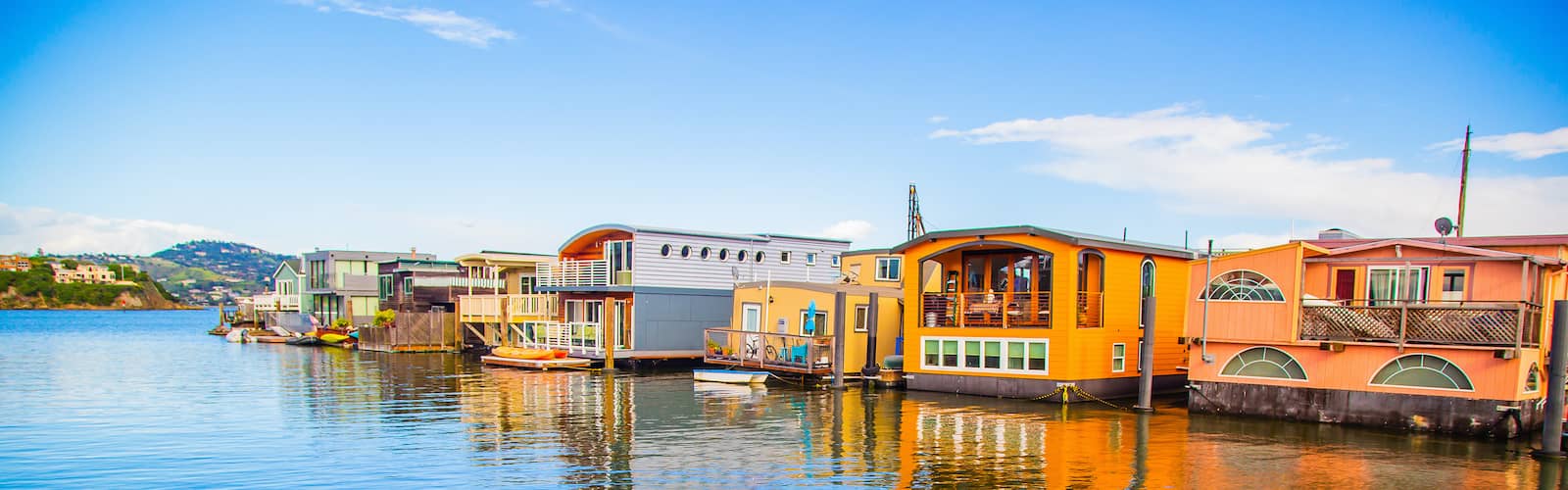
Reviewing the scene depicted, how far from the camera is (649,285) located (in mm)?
41906

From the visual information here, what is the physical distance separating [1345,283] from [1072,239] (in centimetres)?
676

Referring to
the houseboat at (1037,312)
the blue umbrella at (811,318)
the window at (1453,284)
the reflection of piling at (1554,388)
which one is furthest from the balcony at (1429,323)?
the blue umbrella at (811,318)

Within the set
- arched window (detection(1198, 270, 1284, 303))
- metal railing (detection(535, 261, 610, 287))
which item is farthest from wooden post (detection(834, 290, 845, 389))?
metal railing (detection(535, 261, 610, 287))

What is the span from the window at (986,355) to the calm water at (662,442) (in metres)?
1.27

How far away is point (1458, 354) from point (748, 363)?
20.9 meters

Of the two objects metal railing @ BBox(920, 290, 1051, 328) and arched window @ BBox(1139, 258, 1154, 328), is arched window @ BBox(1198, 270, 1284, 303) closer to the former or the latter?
arched window @ BBox(1139, 258, 1154, 328)

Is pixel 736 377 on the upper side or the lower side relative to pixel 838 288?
lower

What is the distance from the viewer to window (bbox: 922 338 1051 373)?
28.9 m

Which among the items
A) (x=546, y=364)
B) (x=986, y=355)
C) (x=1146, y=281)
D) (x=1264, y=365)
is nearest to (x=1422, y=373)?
(x=1264, y=365)

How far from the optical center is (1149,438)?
2239cm

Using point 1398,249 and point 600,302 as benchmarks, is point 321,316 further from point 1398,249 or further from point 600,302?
point 1398,249

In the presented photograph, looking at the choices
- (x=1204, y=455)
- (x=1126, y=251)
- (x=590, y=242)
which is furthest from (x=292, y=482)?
(x=590, y=242)

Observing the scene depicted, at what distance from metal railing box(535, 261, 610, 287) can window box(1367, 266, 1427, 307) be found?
28.4 m

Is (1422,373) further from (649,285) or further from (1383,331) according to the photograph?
(649,285)
